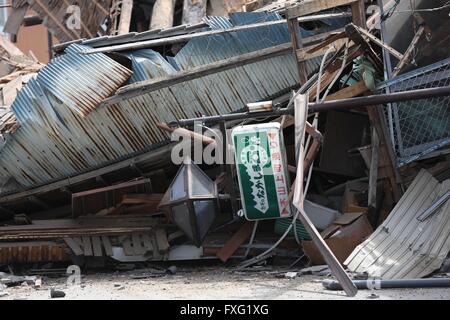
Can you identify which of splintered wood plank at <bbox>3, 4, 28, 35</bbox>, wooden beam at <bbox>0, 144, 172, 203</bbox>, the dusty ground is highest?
splintered wood plank at <bbox>3, 4, 28, 35</bbox>

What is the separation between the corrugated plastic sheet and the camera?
30.5 feet

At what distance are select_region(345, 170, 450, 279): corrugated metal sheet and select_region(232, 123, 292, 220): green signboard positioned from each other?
915 mm

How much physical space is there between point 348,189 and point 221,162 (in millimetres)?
1557

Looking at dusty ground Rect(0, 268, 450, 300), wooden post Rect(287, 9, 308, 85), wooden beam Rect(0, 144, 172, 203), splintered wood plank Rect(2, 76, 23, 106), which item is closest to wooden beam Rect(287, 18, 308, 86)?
wooden post Rect(287, 9, 308, 85)

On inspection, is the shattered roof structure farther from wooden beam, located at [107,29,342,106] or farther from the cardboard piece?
the cardboard piece

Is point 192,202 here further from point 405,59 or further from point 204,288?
point 405,59

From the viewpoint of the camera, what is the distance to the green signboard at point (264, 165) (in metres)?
8.07

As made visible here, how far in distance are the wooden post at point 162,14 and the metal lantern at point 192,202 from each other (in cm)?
392

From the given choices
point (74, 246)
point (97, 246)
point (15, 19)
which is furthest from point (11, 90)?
point (15, 19)

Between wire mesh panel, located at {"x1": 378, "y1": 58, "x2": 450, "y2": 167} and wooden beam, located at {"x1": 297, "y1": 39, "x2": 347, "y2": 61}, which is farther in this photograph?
wooden beam, located at {"x1": 297, "y1": 39, "x2": 347, "y2": 61}

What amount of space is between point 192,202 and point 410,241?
219 centimetres
